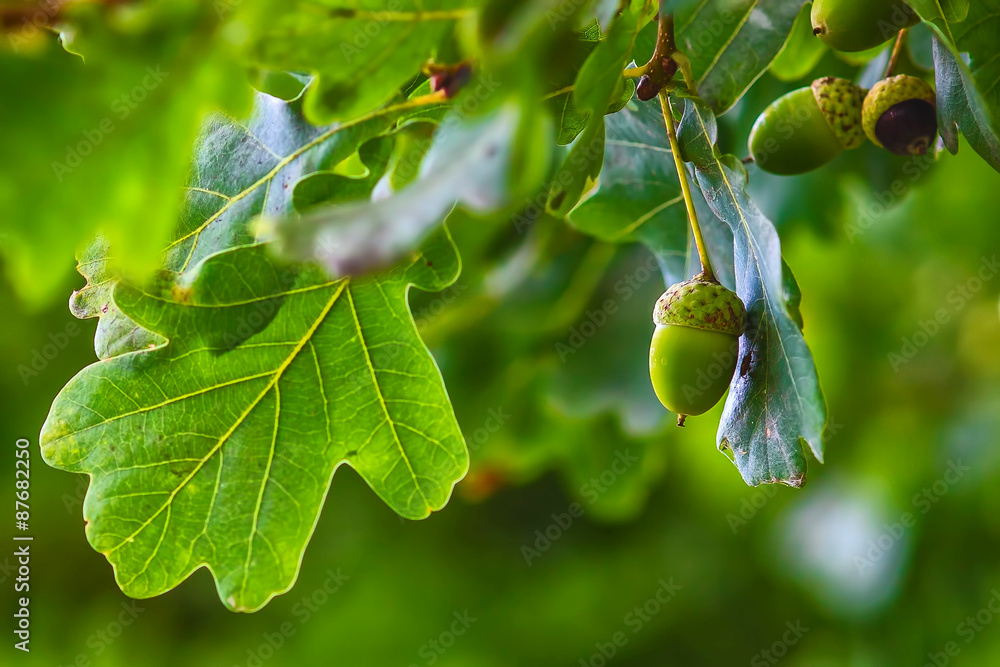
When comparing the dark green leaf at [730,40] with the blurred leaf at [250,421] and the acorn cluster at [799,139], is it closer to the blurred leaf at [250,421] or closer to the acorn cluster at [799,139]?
the acorn cluster at [799,139]

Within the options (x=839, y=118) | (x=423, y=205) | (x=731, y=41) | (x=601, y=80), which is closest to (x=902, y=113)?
(x=839, y=118)

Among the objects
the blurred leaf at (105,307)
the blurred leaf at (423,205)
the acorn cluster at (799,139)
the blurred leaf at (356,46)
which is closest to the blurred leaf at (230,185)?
the blurred leaf at (105,307)

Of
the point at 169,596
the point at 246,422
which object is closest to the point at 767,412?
the point at 246,422

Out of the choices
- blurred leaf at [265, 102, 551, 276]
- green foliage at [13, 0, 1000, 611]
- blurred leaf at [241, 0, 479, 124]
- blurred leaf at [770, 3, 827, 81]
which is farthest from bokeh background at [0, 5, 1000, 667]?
blurred leaf at [265, 102, 551, 276]

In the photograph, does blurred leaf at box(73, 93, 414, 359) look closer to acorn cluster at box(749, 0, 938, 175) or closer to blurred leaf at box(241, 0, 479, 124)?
blurred leaf at box(241, 0, 479, 124)

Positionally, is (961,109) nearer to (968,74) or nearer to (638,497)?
(968,74)

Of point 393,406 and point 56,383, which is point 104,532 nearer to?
point 393,406
